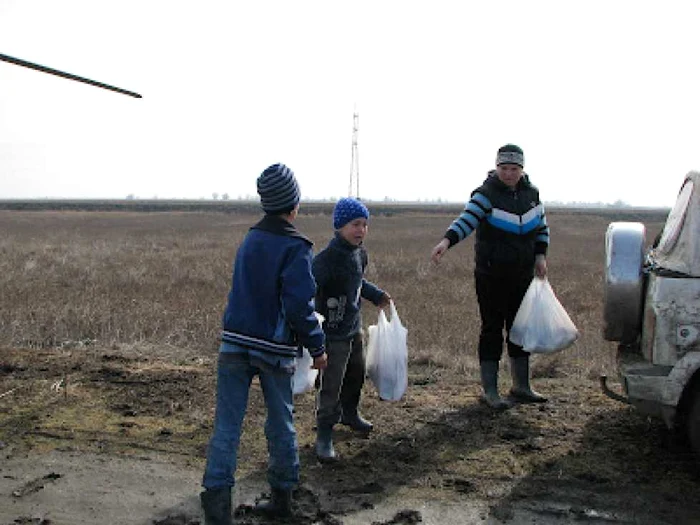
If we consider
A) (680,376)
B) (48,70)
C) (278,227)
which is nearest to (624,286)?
(680,376)

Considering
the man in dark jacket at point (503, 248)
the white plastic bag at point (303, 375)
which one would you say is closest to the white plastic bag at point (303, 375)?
the white plastic bag at point (303, 375)

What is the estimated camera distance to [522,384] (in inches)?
211

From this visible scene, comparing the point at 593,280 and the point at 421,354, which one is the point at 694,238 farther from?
the point at 593,280

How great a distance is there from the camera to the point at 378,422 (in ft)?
16.2

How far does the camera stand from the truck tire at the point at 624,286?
14.0 feet

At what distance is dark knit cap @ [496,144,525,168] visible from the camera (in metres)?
5.09

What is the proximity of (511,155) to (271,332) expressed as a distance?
244cm

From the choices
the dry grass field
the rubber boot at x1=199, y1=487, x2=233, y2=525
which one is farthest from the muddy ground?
the rubber boot at x1=199, y1=487, x2=233, y2=525

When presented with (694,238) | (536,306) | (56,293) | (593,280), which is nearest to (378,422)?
(536,306)

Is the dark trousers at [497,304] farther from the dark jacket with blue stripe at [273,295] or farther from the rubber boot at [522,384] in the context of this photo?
the dark jacket with blue stripe at [273,295]

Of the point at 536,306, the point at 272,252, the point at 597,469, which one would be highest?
the point at 272,252

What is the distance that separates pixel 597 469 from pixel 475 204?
1.96m

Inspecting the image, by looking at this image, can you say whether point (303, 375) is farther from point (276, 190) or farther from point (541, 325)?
point (541, 325)

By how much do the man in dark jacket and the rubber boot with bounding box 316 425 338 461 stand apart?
1.40 metres
